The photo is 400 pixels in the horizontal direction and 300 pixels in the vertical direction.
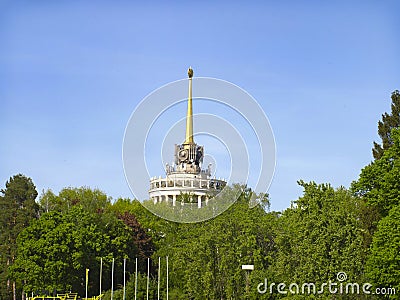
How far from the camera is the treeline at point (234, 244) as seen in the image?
3288 centimetres

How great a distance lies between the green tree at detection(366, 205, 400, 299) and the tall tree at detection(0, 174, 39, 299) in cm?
3037

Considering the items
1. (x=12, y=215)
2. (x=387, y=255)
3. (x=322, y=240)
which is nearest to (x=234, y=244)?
(x=322, y=240)

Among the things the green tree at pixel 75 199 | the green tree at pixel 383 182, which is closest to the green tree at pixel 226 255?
the green tree at pixel 383 182

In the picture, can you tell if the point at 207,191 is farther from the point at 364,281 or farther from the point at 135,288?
the point at 364,281

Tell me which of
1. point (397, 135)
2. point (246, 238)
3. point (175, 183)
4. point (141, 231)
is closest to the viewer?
point (397, 135)

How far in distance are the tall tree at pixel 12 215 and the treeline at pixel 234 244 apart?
8cm

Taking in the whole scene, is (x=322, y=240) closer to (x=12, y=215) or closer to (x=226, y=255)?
(x=226, y=255)

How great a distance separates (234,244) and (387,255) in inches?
505

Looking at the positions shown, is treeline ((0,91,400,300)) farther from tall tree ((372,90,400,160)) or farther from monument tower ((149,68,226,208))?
monument tower ((149,68,226,208))

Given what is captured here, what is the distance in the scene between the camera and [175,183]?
258ft

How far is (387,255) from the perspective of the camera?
105 feet

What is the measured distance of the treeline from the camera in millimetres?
32875

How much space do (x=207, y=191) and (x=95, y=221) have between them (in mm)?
19689

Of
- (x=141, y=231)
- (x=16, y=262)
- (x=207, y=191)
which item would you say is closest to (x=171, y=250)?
(x=141, y=231)
